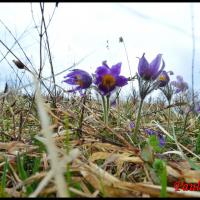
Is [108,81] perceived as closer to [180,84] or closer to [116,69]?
[116,69]

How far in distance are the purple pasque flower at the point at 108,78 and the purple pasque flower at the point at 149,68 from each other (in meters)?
0.07

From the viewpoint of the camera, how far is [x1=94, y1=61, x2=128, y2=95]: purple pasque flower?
1507 millimetres

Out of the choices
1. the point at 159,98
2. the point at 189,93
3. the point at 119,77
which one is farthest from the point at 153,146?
the point at 159,98

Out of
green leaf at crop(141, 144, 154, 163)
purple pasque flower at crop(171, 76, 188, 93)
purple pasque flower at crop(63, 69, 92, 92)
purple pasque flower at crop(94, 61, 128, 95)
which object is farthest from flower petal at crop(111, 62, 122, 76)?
purple pasque flower at crop(171, 76, 188, 93)

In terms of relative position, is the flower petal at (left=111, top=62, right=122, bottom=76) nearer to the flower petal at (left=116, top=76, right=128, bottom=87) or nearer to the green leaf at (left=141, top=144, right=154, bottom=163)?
the flower petal at (left=116, top=76, right=128, bottom=87)

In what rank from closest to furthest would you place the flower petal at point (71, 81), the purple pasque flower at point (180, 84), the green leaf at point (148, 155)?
the green leaf at point (148, 155)
the flower petal at point (71, 81)
the purple pasque flower at point (180, 84)

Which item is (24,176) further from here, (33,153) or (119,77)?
(119,77)

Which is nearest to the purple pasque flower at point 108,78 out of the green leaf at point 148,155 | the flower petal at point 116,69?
the flower petal at point 116,69

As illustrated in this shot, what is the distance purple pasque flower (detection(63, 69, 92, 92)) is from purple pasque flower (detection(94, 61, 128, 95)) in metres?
0.07

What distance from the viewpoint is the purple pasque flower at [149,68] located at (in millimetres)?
1482

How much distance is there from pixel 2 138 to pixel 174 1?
0.88 m

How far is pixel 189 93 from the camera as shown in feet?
10.6

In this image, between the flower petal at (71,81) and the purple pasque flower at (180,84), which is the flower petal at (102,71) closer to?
the flower petal at (71,81)

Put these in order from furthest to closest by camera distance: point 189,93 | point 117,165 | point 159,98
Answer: point 159,98 < point 189,93 < point 117,165
